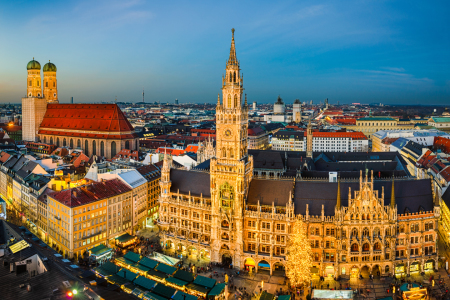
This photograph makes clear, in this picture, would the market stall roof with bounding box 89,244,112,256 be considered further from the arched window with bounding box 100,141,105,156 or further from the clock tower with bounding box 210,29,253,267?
the arched window with bounding box 100,141,105,156

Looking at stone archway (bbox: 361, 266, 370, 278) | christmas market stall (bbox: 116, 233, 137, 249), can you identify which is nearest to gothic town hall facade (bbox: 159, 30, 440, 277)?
stone archway (bbox: 361, 266, 370, 278)

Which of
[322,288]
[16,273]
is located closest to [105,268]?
[16,273]

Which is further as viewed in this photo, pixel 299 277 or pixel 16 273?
pixel 299 277

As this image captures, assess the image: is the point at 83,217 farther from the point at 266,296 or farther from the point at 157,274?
the point at 266,296

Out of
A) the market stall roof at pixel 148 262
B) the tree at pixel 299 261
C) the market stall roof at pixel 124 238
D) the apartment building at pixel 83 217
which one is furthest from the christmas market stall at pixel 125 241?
the tree at pixel 299 261

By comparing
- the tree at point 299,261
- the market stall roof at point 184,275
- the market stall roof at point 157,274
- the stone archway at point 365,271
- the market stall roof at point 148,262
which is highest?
the tree at point 299,261

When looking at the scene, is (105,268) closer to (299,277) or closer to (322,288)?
(299,277)

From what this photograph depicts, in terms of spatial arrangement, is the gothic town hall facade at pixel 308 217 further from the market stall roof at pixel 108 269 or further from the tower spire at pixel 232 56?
the market stall roof at pixel 108 269

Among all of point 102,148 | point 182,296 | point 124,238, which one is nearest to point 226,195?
point 182,296
